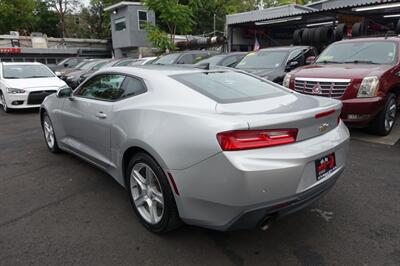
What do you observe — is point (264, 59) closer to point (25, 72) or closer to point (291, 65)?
point (291, 65)

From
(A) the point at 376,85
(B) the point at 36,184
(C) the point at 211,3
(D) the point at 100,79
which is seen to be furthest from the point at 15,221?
(C) the point at 211,3

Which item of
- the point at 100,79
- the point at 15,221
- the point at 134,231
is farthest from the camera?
the point at 100,79

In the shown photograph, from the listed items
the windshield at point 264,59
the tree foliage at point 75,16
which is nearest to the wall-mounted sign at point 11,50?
the tree foliage at point 75,16

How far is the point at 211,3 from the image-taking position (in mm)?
33219

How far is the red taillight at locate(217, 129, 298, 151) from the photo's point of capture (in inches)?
90.7

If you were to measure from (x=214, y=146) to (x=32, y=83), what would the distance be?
8.68m

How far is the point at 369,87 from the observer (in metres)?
5.45

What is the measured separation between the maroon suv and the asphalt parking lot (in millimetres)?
1474

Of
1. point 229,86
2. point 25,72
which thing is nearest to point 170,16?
point 25,72

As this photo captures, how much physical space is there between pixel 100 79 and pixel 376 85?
428cm

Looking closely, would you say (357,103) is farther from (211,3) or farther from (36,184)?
(211,3)

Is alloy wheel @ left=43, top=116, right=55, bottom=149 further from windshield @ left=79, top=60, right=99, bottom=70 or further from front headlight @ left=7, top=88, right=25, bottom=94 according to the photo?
windshield @ left=79, top=60, right=99, bottom=70

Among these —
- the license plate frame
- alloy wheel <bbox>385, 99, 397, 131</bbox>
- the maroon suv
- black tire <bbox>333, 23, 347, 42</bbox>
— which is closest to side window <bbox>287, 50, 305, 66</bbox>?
the maroon suv

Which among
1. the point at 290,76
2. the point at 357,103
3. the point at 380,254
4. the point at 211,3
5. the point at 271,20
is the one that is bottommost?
the point at 380,254
